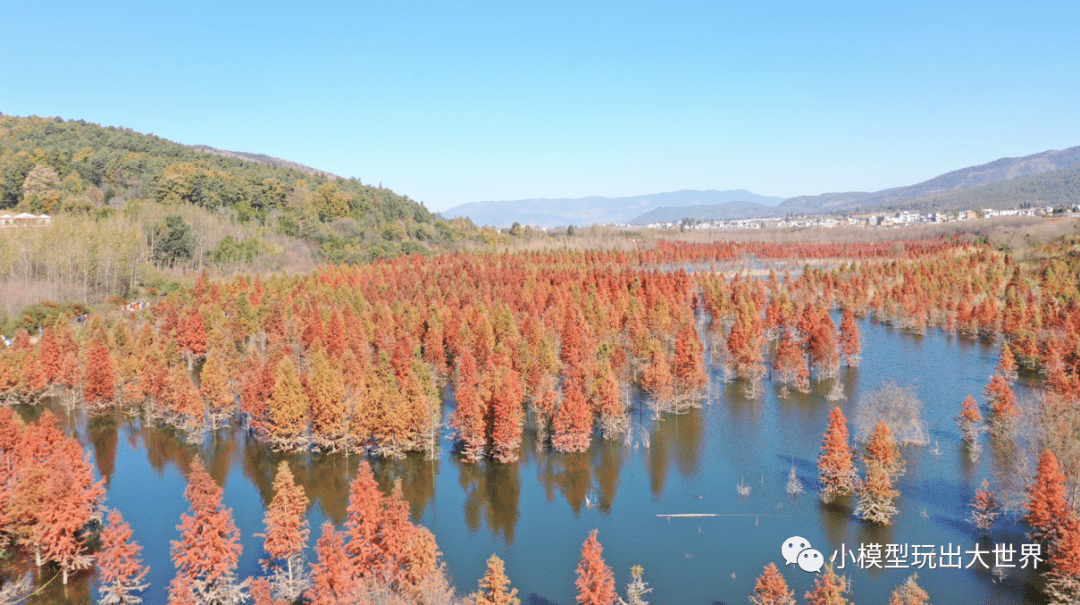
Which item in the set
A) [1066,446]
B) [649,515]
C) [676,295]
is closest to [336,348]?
[649,515]

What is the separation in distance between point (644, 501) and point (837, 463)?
9.45 metres

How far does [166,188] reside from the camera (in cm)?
11550

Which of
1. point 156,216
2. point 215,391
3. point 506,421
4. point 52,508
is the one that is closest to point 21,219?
point 156,216

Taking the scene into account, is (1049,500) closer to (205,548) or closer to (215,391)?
(205,548)

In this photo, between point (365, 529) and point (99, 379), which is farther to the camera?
point (99, 379)

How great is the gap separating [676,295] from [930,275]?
4148cm

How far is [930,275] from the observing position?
94.1 m

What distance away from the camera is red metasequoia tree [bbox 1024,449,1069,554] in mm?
25875

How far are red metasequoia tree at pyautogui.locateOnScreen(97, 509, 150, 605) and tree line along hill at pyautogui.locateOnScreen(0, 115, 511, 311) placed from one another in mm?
53701

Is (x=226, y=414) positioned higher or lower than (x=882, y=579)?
higher

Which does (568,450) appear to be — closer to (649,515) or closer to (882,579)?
(649,515)

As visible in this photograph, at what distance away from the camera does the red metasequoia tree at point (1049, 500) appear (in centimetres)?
2588

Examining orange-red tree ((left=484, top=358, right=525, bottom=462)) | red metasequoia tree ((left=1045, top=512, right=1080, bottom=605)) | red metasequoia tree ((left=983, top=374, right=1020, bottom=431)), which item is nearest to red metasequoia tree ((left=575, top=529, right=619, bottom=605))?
red metasequoia tree ((left=1045, top=512, right=1080, bottom=605))

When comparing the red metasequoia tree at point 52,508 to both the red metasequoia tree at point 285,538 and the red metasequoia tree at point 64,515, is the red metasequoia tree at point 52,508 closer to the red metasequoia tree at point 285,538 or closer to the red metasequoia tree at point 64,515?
the red metasequoia tree at point 64,515
